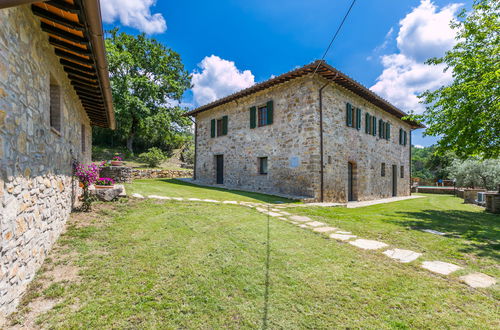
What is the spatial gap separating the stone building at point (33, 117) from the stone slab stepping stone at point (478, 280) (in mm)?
4704

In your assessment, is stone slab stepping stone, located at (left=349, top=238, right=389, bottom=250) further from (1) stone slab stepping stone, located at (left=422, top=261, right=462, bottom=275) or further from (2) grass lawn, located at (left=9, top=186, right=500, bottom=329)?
(1) stone slab stepping stone, located at (left=422, top=261, right=462, bottom=275)

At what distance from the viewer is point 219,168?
1419 centimetres

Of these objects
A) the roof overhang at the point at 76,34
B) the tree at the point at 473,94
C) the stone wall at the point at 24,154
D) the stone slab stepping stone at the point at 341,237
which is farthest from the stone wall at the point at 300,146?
the stone wall at the point at 24,154

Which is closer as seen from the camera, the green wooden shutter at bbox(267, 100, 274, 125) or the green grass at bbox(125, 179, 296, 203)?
the green grass at bbox(125, 179, 296, 203)

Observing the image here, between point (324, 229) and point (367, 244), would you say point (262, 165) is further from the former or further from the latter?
point (367, 244)

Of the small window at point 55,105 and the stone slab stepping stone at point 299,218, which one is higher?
the small window at point 55,105

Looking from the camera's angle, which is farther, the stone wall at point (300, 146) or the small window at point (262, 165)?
the small window at point (262, 165)

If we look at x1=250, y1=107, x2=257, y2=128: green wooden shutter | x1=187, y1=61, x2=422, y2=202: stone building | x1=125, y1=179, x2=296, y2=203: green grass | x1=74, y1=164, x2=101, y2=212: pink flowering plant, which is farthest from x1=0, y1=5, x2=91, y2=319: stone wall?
x1=250, y1=107, x2=257, y2=128: green wooden shutter

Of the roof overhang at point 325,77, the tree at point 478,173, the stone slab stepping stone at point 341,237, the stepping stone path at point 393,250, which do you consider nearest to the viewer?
the stepping stone path at point 393,250

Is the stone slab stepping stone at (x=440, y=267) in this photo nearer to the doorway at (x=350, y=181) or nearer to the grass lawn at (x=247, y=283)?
the grass lawn at (x=247, y=283)

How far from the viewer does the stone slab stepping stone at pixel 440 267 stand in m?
2.95

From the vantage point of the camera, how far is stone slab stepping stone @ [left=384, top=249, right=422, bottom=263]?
3345 mm

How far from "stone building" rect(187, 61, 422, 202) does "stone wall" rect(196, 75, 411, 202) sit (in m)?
0.04

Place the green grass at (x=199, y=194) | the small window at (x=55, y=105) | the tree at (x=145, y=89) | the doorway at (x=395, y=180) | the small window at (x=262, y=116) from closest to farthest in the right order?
1. the small window at (x=55, y=105)
2. the green grass at (x=199, y=194)
3. the small window at (x=262, y=116)
4. the doorway at (x=395, y=180)
5. the tree at (x=145, y=89)
